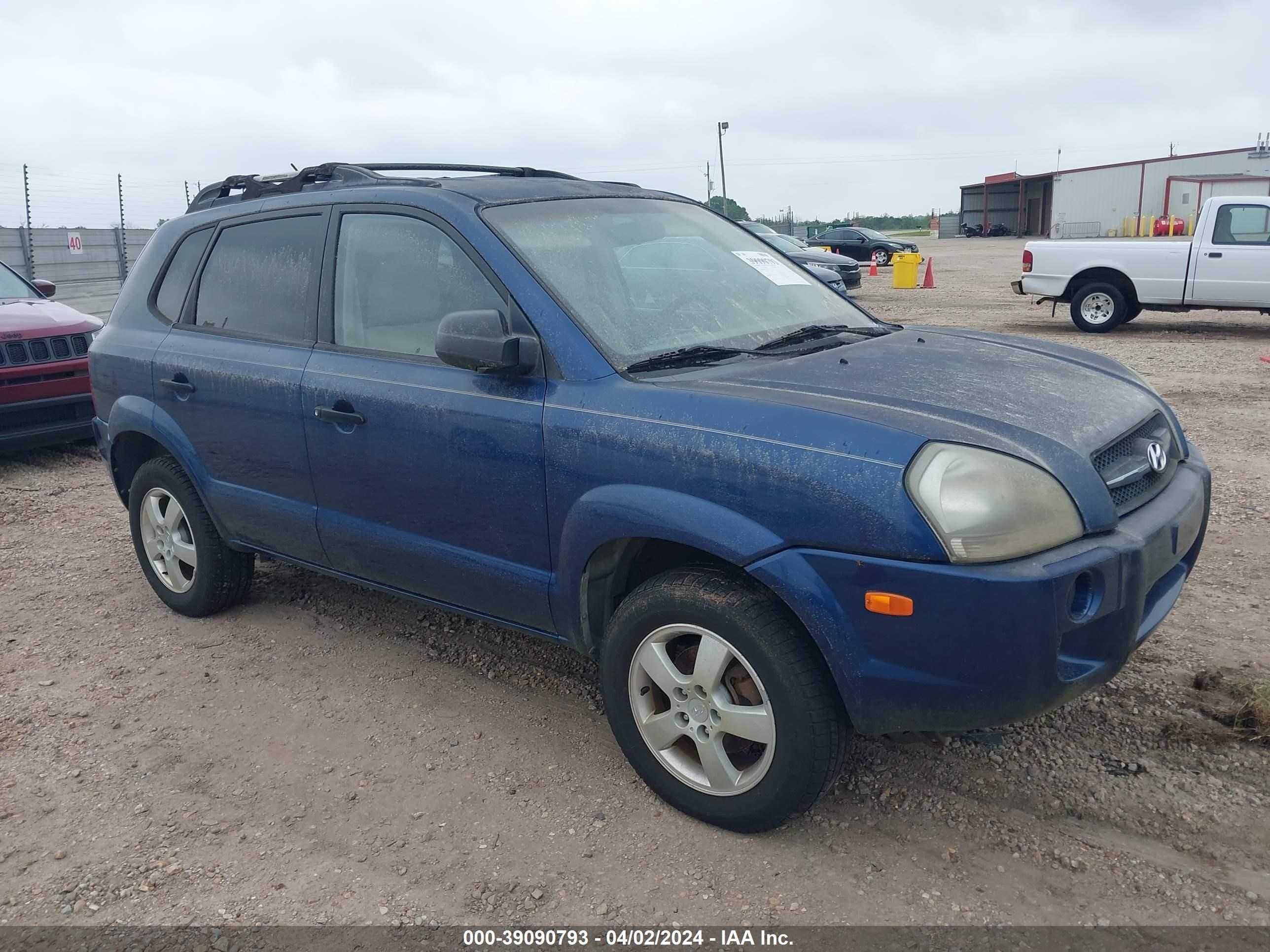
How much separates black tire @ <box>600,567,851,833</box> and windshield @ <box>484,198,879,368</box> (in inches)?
28.8

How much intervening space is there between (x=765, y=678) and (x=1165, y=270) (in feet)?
42.5

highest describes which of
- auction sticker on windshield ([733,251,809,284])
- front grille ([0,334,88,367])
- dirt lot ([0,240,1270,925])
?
auction sticker on windshield ([733,251,809,284])

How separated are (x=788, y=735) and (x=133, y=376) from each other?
3425 millimetres

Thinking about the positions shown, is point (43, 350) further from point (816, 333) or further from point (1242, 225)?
point (1242, 225)

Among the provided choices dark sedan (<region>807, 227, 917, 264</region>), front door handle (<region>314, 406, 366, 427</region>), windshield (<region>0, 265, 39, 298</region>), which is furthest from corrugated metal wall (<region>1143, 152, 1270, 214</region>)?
front door handle (<region>314, 406, 366, 427</region>)

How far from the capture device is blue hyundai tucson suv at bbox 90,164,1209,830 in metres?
2.43

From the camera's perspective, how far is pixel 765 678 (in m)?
2.62

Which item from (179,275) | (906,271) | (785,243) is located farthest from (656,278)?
(906,271)

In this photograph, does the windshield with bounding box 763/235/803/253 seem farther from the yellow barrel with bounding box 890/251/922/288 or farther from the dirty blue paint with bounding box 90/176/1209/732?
the dirty blue paint with bounding box 90/176/1209/732

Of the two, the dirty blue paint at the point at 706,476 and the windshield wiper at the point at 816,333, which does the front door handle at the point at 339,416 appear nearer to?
the dirty blue paint at the point at 706,476

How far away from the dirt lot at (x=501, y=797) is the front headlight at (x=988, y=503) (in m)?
0.92

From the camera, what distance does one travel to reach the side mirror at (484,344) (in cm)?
298

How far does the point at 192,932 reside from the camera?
2562mm

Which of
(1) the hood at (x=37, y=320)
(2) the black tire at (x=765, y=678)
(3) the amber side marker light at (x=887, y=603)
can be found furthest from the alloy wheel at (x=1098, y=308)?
(3) the amber side marker light at (x=887, y=603)
